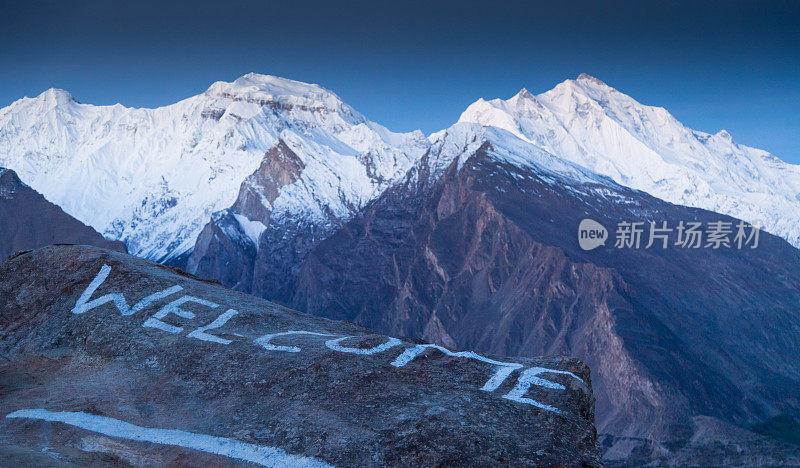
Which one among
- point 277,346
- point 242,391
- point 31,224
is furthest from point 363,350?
point 31,224

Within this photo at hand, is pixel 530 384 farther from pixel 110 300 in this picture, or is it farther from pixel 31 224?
pixel 31 224

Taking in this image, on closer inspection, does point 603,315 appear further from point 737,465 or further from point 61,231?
point 61,231

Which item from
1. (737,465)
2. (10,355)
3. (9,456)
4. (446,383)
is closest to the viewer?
(9,456)

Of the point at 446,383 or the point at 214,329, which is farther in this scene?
the point at 214,329

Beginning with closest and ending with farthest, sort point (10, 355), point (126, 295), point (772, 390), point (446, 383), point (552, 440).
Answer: point (552, 440), point (446, 383), point (10, 355), point (126, 295), point (772, 390)

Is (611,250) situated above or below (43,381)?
above

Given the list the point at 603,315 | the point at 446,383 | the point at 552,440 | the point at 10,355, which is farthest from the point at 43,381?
the point at 603,315

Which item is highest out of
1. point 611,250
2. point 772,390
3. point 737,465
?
point 611,250
